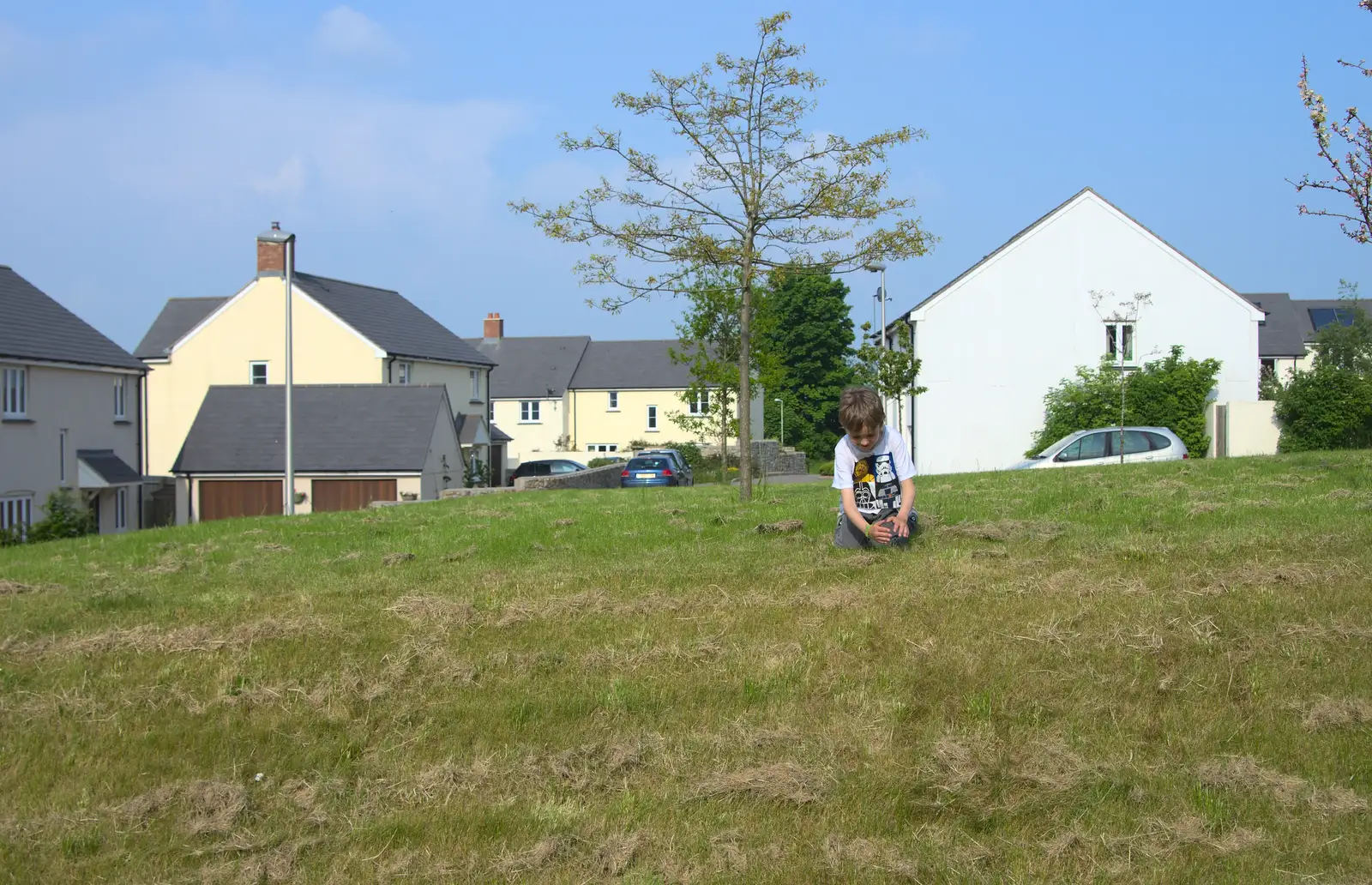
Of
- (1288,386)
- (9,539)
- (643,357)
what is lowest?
(9,539)

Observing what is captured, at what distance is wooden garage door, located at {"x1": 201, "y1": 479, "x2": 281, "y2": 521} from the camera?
1713 inches

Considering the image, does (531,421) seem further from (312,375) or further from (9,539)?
(9,539)

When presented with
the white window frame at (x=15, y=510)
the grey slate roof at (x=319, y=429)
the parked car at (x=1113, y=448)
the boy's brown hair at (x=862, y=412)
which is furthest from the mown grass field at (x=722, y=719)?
the grey slate roof at (x=319, y=429)

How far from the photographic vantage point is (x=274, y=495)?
1714 inches

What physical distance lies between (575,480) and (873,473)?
27.9m

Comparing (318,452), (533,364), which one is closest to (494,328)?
(533,364)

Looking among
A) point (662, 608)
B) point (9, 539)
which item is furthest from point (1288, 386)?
point (9, 539)

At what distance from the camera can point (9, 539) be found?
29.1 m

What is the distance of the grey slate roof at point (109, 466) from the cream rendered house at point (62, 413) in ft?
0.14

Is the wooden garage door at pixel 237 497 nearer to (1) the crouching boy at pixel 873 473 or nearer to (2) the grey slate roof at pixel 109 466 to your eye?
(2) the grey slate roof at pixel 109 466

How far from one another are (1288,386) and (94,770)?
32831 mm

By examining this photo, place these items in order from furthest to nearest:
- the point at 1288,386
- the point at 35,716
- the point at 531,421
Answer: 1. the point at 531,421
2. the point at 1288,386
3. the point at 35,716

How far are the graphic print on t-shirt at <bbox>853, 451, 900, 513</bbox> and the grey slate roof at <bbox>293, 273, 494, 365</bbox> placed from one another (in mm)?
44406

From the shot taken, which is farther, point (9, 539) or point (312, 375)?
point (312, 375)
